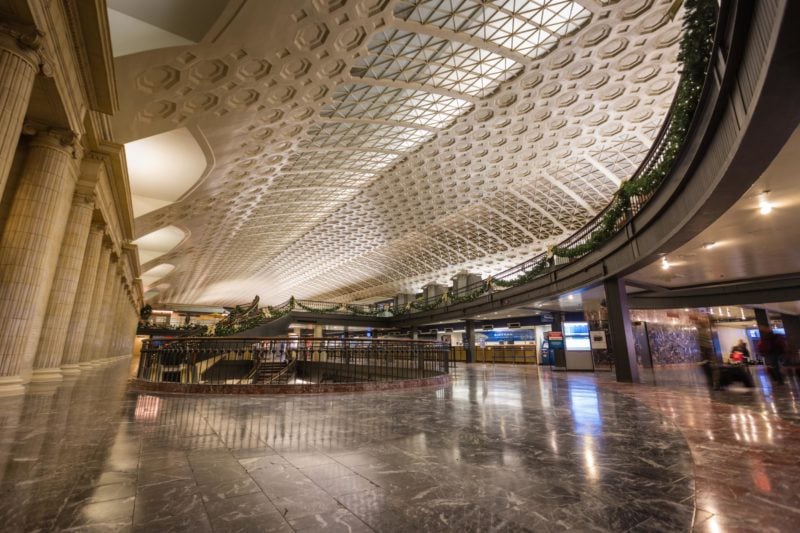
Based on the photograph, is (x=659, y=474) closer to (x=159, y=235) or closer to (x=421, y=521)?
(x=421, y=521)

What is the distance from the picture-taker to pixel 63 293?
418 inches

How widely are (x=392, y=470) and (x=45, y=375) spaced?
38.6 ft

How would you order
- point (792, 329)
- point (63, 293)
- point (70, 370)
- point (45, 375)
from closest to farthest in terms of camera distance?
point (45, 375)
point (63, 293)
point (70, 370)
point (792, 329)

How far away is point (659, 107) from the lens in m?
21.7

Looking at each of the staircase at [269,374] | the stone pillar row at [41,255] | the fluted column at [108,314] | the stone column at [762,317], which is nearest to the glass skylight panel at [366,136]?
the stone pillar row at [41,255]

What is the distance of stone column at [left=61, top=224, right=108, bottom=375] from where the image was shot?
12984 mm

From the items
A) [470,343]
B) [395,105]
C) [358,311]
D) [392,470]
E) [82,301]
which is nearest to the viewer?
[392,470]

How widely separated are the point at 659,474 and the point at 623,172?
105ft

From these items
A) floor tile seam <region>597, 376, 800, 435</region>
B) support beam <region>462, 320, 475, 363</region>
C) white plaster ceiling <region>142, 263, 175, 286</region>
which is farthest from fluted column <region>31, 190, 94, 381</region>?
white plaster ceiling <region>142, 263, 175, 286</region>

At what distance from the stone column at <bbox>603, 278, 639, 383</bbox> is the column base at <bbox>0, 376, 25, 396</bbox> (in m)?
15.0

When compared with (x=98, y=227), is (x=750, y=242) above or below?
below

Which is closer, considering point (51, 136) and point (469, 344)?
point (51, 136)

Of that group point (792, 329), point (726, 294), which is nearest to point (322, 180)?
point (726, 294)

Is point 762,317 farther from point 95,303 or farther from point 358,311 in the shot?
point 95,303
